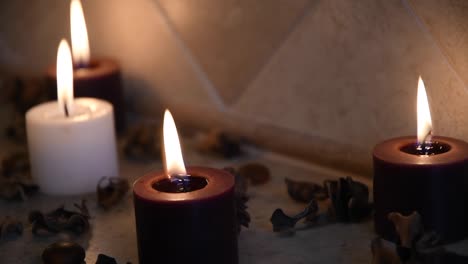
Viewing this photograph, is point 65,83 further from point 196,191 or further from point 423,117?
point 423,117

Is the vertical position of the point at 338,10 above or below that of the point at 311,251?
above

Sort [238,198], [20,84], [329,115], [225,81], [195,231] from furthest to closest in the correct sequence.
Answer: [20,84] < [225,81] < [329,115] < [238,198] < [195,231]

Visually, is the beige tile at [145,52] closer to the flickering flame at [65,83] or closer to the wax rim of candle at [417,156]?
the flickering flame at [65,83]

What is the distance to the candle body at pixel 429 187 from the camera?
2.65ft

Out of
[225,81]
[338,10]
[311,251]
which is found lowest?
[311,251]

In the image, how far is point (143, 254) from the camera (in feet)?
2.65

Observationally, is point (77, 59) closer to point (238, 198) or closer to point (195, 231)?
point (238, 198)

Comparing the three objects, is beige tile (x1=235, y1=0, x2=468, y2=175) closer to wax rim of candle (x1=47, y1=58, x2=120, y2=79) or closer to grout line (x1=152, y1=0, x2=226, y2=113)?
grout line (x1=152, y1=0, x2=226, y2=113)

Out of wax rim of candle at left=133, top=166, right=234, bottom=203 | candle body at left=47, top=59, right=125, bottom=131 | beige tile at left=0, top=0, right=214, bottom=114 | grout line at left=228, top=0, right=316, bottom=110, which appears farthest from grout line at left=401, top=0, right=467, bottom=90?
candle body at left=47, top=59, right=125, bottom=131

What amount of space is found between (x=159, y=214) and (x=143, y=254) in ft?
0.18

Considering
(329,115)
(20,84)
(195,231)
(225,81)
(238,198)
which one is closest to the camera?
(195,231)

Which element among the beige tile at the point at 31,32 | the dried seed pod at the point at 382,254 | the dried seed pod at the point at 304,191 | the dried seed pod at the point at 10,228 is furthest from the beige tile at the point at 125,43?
the dried seed pod at the point at 382,254

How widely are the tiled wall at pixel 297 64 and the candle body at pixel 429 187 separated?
109 mm

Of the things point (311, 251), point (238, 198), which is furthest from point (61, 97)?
point (311, 251)
